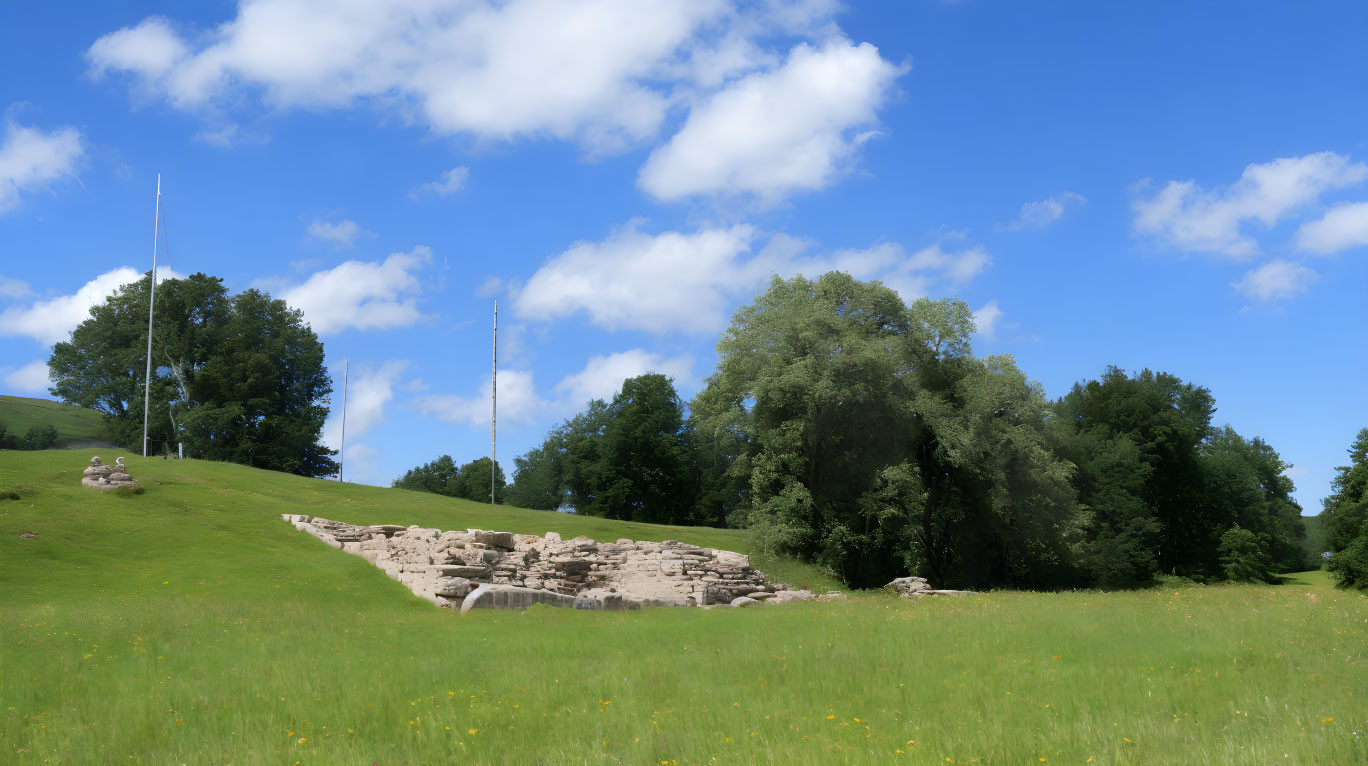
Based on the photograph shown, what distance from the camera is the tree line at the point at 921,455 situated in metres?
37.8

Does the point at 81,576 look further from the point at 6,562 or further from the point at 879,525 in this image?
the point at 879,525

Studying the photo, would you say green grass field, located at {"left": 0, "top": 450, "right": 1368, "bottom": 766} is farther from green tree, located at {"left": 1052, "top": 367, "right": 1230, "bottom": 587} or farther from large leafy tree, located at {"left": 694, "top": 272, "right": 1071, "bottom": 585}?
green tree, located at {"left": 1052, "top": 367, "right": 1230, "bottom": 587}

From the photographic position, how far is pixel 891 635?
16.4 m

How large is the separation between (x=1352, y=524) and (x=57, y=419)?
110258 millimetres

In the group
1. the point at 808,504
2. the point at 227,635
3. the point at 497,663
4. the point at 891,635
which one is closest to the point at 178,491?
the point at 227,635

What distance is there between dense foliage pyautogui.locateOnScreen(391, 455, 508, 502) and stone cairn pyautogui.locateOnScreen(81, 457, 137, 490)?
4598 cm

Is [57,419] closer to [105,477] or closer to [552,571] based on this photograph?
[105,477]

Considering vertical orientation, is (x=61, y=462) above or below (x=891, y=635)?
above

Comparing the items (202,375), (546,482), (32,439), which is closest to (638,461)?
(546,482)

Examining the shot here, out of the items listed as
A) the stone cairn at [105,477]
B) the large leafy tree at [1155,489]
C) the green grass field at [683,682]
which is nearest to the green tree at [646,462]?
the large leafy tree at [1155,489]

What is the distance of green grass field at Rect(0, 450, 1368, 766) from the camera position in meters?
9.27

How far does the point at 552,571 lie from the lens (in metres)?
29.9

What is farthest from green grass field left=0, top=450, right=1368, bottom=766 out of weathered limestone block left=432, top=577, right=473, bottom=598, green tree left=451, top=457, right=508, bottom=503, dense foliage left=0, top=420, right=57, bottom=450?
green tree left=451, top=457, right=508, bottom=503

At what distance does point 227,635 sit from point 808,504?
80.2 feet
